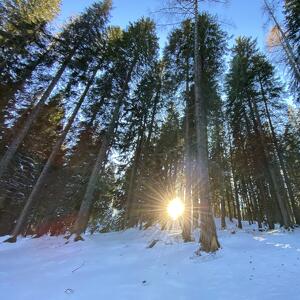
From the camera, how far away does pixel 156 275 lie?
593cm

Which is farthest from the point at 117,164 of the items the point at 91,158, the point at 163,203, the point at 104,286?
the point at 104,286

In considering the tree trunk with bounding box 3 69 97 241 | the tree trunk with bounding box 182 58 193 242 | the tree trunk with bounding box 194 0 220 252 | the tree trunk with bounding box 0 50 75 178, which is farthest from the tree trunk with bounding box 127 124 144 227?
the tree trunk with bounding box 194 0 220 252

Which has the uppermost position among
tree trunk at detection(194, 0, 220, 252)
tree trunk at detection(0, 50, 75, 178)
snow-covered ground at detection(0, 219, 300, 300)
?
tree trunk at detection(0, 50, 75, 178)

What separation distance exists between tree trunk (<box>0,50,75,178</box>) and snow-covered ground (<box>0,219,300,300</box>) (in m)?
5.34

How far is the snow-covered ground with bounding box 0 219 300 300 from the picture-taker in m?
4.73

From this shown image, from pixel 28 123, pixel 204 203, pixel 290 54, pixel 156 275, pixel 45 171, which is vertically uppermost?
pixel 290 54

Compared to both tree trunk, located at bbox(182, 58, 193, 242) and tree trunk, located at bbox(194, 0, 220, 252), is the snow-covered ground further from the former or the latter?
tree trunk, located at bbox(182, 58, 193, 242)

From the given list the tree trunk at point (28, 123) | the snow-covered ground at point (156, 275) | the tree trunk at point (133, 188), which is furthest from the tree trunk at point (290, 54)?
the tree trunk at point (28, 123)

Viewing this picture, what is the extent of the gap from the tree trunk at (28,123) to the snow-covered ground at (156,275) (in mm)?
5340

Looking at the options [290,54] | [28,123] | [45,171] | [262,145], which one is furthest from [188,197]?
[28,123]

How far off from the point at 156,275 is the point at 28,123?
1083 cm

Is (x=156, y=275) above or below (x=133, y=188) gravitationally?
below

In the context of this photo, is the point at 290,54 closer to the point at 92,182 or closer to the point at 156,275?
the point at 92,182

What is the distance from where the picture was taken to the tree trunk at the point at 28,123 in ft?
41.1
